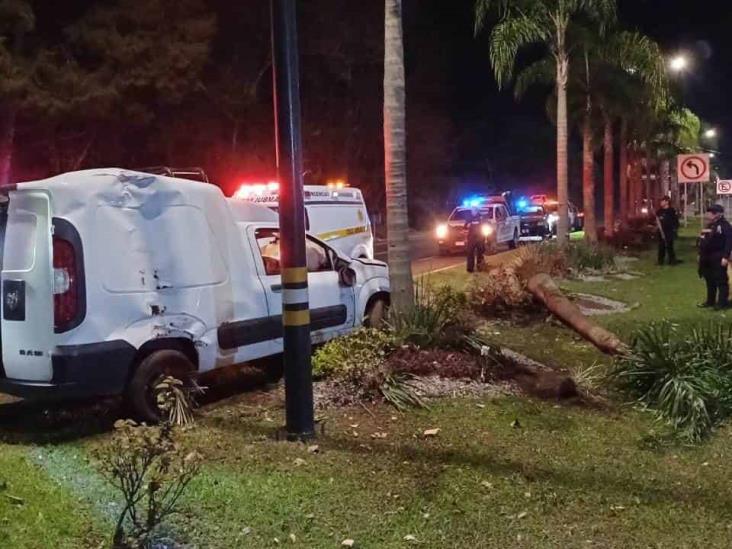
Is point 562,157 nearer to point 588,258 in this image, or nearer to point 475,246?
point 588,258

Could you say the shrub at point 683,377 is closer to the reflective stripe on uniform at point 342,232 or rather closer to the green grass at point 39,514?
the green grass at point 39,514

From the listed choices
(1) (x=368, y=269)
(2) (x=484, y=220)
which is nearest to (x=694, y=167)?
(2) (x=484, y=220)

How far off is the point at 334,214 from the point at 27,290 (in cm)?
957

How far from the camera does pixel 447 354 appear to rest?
8.13m

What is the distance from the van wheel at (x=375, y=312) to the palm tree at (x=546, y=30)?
1043cm

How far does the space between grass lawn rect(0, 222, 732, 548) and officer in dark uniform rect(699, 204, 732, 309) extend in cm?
717

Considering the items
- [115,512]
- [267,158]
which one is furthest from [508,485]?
[267,158]

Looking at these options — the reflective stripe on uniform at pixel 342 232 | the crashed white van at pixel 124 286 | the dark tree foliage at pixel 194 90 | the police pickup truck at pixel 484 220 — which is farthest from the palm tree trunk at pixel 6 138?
the crashed white van at pixel 124 286

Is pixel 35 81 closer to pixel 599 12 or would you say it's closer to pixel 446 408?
pixel 599 12

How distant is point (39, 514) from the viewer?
16.0 feet

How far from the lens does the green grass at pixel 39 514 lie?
455 cm

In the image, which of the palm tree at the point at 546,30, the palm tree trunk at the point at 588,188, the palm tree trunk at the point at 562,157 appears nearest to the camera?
the palm tree at the point at 546,30

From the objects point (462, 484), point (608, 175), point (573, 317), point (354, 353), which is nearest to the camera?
point (462, 484)

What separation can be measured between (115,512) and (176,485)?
1.21 ft
